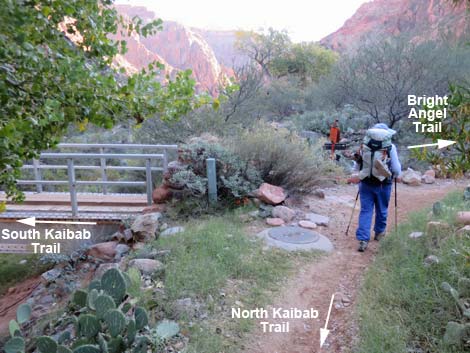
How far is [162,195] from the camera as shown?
23.9 ft

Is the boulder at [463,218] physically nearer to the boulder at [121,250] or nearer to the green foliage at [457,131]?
the green foliage at [457,131]

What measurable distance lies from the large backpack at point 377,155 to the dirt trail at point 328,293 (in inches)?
41.5

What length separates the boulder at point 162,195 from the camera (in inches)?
286

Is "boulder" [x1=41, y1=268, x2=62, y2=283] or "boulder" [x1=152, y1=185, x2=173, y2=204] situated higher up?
"boulder" [x1=152, y1=185, x2=173, y2=204]

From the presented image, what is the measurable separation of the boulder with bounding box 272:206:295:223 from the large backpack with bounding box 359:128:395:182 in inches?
59.5

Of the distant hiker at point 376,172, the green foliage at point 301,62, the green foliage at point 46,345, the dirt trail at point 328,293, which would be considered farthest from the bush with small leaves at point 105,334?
the green foliage at point 301,62

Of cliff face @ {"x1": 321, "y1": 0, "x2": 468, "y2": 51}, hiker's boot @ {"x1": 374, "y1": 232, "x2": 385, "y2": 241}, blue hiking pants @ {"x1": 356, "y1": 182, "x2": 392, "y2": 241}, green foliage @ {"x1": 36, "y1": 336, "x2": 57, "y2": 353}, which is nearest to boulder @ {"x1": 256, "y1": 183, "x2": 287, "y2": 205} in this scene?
blue hiking pants @ {"x1": 356, "y1": 182, "x2": 392, "y2": 241}

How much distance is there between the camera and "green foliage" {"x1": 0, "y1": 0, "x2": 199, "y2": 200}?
98.1 inches

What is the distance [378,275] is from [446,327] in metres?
1.28

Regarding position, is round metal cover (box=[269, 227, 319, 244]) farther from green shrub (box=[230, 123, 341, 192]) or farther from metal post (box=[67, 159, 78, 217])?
metal post (box=[67, 159, 78, 217])

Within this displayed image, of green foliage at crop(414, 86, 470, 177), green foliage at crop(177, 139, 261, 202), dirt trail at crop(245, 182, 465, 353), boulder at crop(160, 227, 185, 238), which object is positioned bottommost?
dirt trail at crop(245, 182, 465, 353)

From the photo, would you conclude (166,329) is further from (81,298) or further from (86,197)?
(86,197)

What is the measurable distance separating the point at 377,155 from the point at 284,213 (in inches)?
72.7

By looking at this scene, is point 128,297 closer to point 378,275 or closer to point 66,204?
point 378,275
